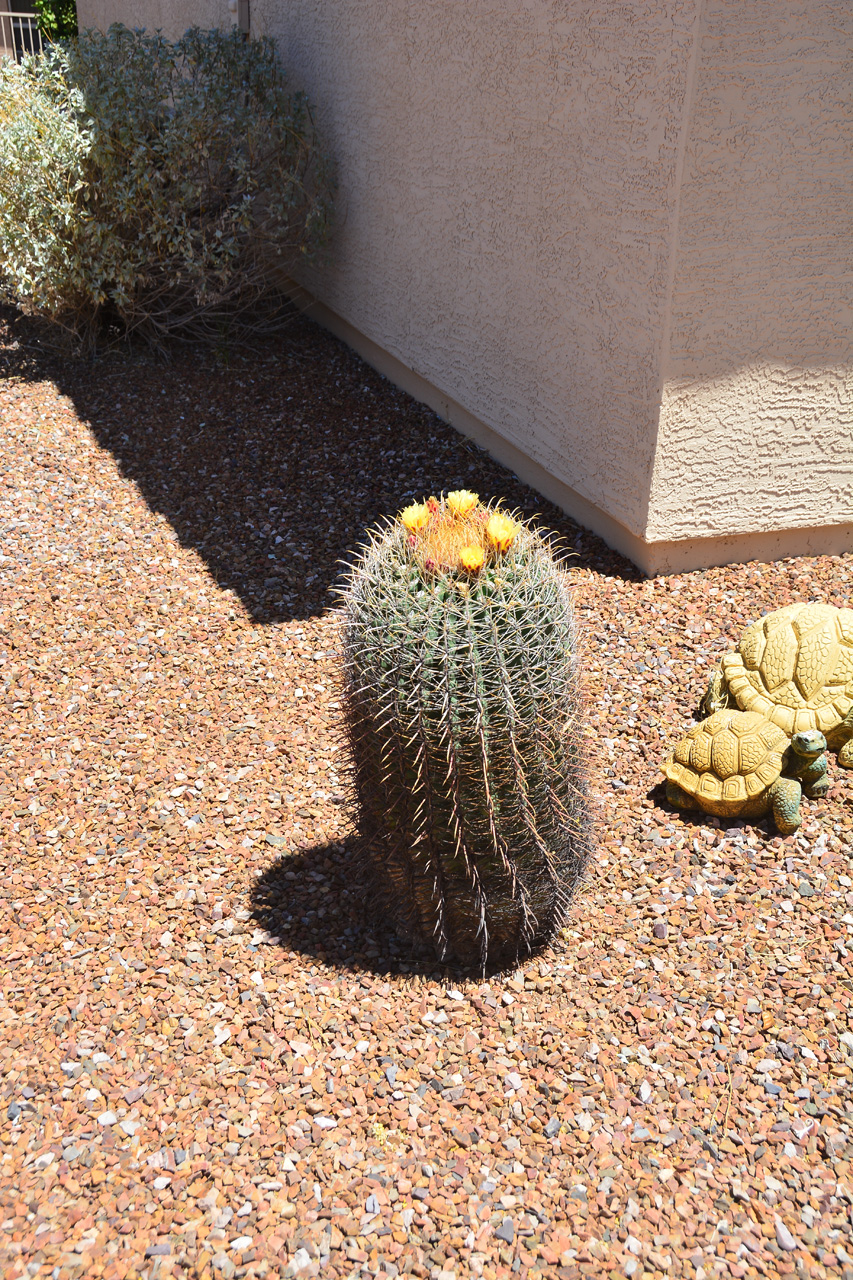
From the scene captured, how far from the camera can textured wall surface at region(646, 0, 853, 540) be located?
4129mm

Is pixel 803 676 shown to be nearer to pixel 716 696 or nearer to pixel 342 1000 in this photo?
pixel 716 696

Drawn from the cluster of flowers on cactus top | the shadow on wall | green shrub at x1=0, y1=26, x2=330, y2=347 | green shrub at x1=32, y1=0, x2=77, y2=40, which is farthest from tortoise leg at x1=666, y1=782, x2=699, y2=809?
green shrub at x1=32, y1=0, x2=77, y2=40

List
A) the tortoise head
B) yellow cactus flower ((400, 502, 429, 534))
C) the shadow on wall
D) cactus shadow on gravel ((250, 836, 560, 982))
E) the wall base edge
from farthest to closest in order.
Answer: the shadow on wall → the wall base edge → the tortoise head → cactus shadow on gravel ((250, 836, 560, 982)) → yellow cactus flower ((400, 502, 429, 534))

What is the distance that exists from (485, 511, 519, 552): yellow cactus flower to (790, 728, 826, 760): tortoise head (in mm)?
1397

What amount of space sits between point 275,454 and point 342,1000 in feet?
13.7

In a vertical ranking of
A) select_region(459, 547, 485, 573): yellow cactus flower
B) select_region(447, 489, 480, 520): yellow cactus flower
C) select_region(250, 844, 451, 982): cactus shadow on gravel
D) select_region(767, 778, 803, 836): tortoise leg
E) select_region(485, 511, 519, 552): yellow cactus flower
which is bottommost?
select_region(250, 844, 451, 982): cactus shadow on gravel

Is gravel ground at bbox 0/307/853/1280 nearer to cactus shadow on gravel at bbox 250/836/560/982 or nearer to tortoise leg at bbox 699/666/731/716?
cactus shadow on gravel at bbox 250/836/560/982

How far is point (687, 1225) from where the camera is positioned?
95.5 inches

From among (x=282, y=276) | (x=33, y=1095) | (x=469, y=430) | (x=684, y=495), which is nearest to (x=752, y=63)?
(x=684, y=495)

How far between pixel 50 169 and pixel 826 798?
668 cm

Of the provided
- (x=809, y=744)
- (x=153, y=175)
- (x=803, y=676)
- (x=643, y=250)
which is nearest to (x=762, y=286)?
(x=643, y=250)

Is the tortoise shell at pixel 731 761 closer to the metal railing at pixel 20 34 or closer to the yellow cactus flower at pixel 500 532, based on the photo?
the yellow cactus flower at pixel 500 532

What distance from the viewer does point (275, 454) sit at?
6.54 metres

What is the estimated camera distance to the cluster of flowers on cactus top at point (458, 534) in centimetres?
271
